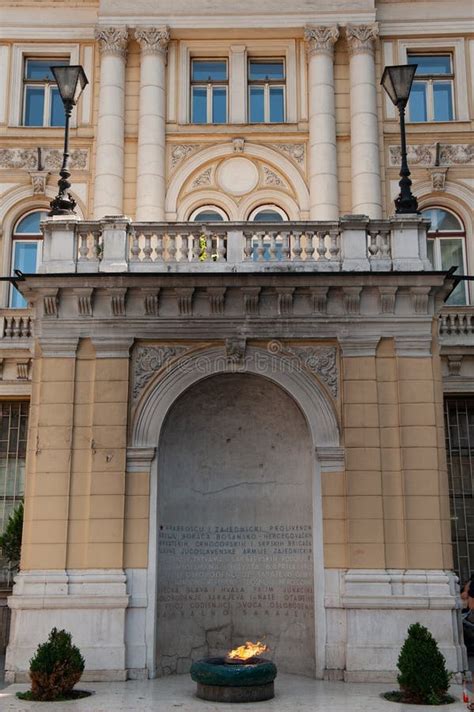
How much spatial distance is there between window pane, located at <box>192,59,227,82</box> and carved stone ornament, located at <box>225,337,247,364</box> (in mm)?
12726

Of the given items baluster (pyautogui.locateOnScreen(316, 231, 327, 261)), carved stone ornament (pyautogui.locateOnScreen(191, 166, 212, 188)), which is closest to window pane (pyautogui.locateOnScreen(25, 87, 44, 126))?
carved stone ornament (pyautogui.locateOnScreen(191, 166, 212, 188))

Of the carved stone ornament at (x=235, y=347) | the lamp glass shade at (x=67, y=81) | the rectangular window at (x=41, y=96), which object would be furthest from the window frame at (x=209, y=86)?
the carved stone ornament at (x=235, y=347)

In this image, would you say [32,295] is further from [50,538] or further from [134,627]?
[134,627]

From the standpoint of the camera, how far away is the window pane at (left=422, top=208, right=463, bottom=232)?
25.0 m

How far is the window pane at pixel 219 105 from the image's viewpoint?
84.1ft

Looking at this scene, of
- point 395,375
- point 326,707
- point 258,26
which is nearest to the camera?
point 326,707

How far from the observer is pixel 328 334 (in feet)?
53.2

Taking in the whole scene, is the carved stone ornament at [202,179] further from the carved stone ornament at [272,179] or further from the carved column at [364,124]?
the carved column at [364,124]

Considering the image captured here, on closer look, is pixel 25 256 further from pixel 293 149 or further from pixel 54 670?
pixel 54 670

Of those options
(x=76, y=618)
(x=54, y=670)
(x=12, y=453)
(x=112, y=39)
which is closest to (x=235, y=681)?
(x=54, y=670)

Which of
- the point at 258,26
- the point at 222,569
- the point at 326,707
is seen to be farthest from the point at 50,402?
the point at 258,26

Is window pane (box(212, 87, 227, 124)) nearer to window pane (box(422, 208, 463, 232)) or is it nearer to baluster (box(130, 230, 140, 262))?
window pane (box(422, 208, 463, 232))

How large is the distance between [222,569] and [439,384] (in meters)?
5.39

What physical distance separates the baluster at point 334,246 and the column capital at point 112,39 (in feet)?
39.3
